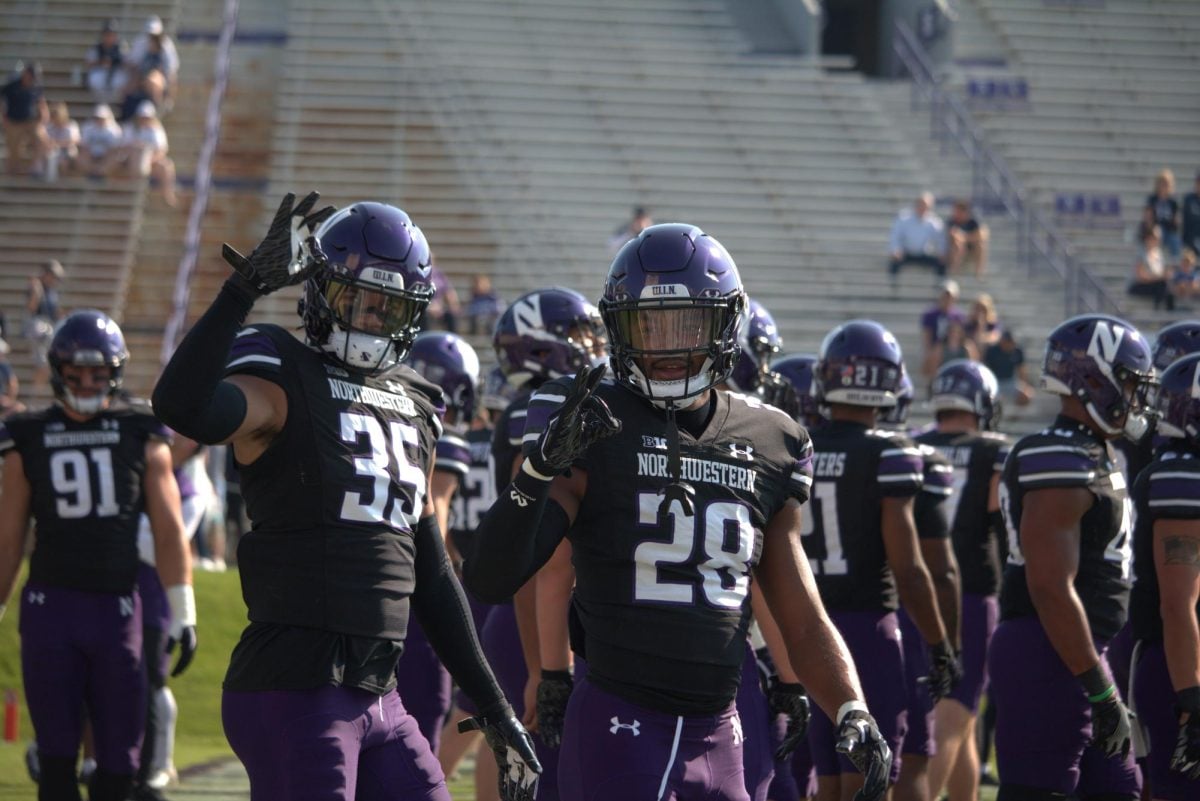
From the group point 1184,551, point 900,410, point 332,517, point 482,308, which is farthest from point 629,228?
point 332,517

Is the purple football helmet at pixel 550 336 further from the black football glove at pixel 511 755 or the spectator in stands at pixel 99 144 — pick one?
the spectator in stands at pixel 99 144

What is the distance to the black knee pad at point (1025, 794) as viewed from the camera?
18.1 feet

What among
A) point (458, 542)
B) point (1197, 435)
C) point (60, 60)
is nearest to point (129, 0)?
point (60, 60)

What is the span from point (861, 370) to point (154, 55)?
15332 millimetres

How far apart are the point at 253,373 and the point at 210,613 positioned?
23.2 feet

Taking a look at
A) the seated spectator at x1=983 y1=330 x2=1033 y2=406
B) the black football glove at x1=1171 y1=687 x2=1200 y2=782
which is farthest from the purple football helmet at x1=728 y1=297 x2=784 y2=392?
the seated spectator at x1=983 y1=330 x2=1033 y2=406

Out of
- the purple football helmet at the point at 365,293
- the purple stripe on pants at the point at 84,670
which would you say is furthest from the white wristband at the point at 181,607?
the purple football helmet at the point at 365,293

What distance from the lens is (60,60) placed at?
21.2 m

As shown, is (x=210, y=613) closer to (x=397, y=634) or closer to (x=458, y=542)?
(x=458, y=542)

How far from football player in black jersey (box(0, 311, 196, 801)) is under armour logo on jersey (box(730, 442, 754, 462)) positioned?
3095 millimetres

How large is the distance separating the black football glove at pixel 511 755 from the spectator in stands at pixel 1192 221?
16.4 m

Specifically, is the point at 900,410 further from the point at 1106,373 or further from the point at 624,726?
the point at 624,726

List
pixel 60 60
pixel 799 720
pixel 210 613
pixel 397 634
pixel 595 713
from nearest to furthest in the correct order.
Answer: pixel 595 713 < pixel 397 634 < pixel 799 720 < pixel 210 613 < pixel 60 60

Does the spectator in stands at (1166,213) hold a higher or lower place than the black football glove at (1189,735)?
higher
